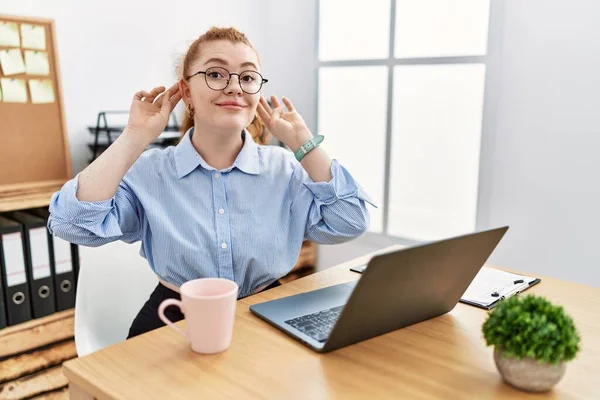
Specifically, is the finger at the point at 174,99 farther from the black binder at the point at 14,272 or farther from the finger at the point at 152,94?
the black binder at the point at 14,272

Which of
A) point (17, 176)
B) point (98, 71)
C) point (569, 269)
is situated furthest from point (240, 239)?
point (569, 269)

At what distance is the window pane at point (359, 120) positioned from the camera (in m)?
2.53

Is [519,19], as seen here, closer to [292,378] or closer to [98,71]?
[98,71]

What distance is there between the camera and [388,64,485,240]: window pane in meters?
2.24

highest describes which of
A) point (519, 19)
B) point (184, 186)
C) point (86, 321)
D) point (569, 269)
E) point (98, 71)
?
point (519, 19)

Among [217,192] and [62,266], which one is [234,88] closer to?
[217,192]

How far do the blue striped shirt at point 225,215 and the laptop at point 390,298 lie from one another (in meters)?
0.22

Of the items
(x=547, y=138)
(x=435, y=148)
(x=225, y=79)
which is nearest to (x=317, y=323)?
(x=225, y=79)

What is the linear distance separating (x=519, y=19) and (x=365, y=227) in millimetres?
1256

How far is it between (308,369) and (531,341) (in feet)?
0.96

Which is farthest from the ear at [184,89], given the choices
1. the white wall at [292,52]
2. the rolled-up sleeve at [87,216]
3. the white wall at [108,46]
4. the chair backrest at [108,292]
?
the white wall at [292,52]

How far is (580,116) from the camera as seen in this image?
6.23 ft

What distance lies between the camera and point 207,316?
30.0 inches

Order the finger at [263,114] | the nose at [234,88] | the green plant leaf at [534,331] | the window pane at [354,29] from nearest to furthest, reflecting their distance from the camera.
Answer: the green plant leaf at [534,331], the nose at [234,88], the finger at [263,114], the window pane at [354,29]
